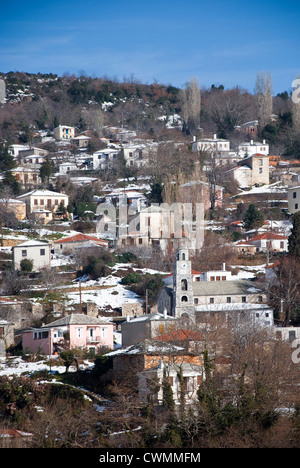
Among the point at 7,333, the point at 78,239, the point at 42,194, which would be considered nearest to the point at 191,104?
the point at 42,194

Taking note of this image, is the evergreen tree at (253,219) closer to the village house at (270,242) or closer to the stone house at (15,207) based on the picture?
the village house at (270,242)

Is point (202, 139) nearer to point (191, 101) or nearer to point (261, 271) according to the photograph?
point (191, 101)

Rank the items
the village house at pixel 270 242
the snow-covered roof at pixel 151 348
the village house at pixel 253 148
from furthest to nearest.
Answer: the village house at pixel 253 148, the village house at pixel 270 242, the snow-covered roof at pixel 151 348

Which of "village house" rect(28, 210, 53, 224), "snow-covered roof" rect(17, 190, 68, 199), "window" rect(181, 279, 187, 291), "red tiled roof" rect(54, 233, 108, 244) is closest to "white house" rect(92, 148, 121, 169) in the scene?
"snow-covered roof" rect(17, 190, 68, 199)

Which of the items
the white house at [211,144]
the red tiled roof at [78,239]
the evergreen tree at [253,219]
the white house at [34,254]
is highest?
the white house at [211,144]

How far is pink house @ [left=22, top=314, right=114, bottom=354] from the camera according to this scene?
41.3 meters

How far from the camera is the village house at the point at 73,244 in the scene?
2213 inches

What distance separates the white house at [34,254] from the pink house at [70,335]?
10.7m

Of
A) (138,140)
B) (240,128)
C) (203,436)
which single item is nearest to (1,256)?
(203,436)

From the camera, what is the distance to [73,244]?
A: 186ft

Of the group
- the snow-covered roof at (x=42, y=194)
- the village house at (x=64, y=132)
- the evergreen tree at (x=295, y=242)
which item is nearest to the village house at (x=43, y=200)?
the snow-covered roof at (x=42, y=194)

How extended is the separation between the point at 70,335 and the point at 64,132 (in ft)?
178

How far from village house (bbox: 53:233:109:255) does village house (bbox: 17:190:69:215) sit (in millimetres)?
9687

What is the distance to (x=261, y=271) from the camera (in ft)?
172
